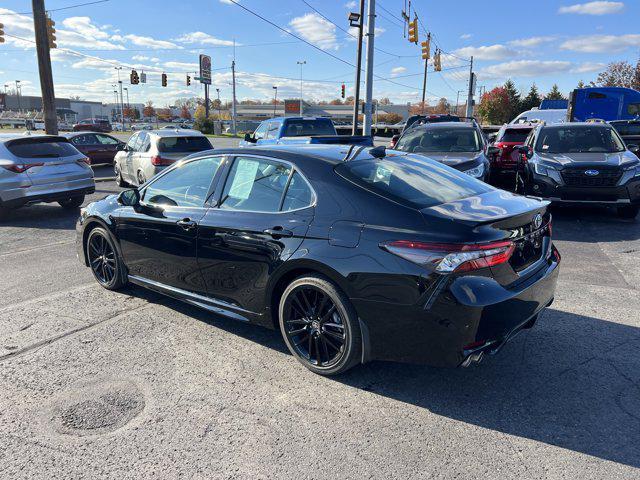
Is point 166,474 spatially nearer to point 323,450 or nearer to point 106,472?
point 106,472

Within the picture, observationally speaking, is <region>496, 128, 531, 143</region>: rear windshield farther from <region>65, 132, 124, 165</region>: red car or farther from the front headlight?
<region>65, 132, 124, 165</region>: red car

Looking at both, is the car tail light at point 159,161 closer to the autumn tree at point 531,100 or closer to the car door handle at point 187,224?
the car door handle at point 187,224

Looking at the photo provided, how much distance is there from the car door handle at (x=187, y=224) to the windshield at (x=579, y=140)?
7.45m

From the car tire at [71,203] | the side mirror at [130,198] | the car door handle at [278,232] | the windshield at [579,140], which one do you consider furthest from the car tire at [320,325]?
the car tire at [71,203]

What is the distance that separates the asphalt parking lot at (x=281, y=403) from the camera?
2.61 m

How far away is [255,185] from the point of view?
3.92 meters

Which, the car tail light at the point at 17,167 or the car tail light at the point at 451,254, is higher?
the car tail light at the point at 451,254

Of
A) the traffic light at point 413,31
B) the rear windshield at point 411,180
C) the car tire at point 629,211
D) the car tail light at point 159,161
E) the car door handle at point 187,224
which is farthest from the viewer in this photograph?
the traffic light at point 413,31

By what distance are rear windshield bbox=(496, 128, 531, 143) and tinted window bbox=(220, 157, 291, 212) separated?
1106 centimetres

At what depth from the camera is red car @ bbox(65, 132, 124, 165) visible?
1895 cm

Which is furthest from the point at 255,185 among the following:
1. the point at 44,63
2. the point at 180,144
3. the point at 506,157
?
the point at 44,63

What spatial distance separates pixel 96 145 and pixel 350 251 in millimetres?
18843

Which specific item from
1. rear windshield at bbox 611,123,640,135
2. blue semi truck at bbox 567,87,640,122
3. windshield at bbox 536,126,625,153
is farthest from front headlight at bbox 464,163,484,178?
blue semi truck at bbox 567,87,640,122

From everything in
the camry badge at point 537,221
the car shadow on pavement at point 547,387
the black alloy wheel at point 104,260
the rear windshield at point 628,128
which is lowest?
the car shadow on pavement at point 547,387
